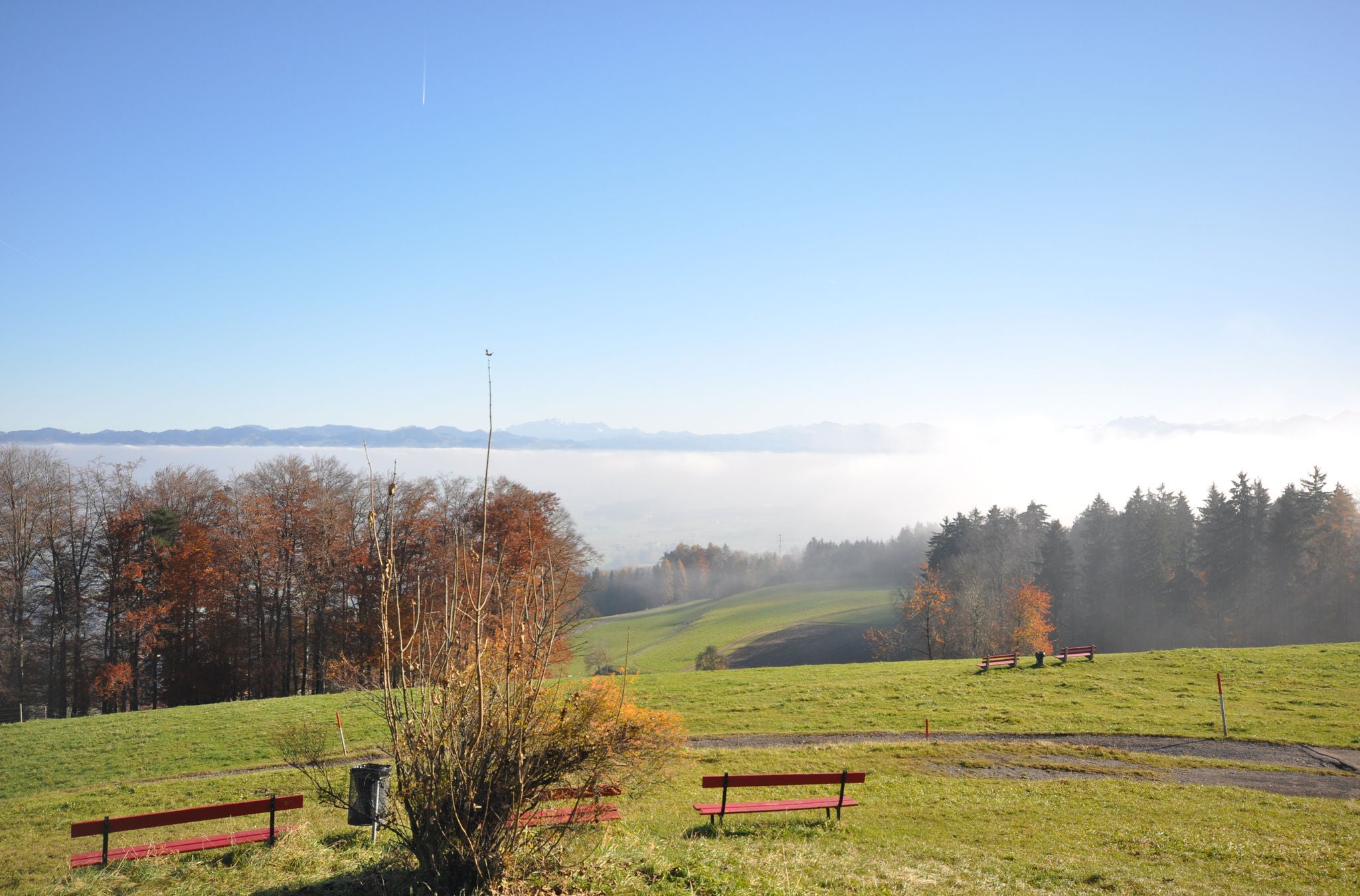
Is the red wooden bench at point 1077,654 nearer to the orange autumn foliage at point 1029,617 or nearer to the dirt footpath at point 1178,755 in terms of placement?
the dirt footpath at point 1178,755

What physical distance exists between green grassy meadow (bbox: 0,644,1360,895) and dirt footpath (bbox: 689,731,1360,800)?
10.3 inches

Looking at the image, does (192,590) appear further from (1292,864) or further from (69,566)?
(1292,864)

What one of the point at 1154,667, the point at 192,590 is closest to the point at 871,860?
the point at 1154,667

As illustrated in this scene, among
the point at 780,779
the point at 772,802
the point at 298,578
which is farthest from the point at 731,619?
the point at 772,802

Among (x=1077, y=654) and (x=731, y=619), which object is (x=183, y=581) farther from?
(x=731, y=619)

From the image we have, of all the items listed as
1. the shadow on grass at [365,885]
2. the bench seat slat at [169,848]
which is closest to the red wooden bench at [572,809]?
the shadow on grass at [365,885]

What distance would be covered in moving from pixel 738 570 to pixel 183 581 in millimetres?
103467

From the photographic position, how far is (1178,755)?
54.2 ft

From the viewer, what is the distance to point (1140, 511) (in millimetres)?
59469

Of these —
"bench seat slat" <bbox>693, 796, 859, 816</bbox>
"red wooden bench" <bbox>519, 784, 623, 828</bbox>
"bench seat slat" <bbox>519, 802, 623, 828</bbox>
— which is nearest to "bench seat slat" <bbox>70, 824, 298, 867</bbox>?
"bench seat slat" <bbox>519, 802, 623, 828</bbox>

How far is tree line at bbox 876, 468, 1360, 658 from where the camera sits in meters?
48.6

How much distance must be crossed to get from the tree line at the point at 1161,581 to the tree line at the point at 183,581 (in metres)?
30.3

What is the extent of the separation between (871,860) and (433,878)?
5.33 m

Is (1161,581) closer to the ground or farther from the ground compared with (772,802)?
closer to the ground
